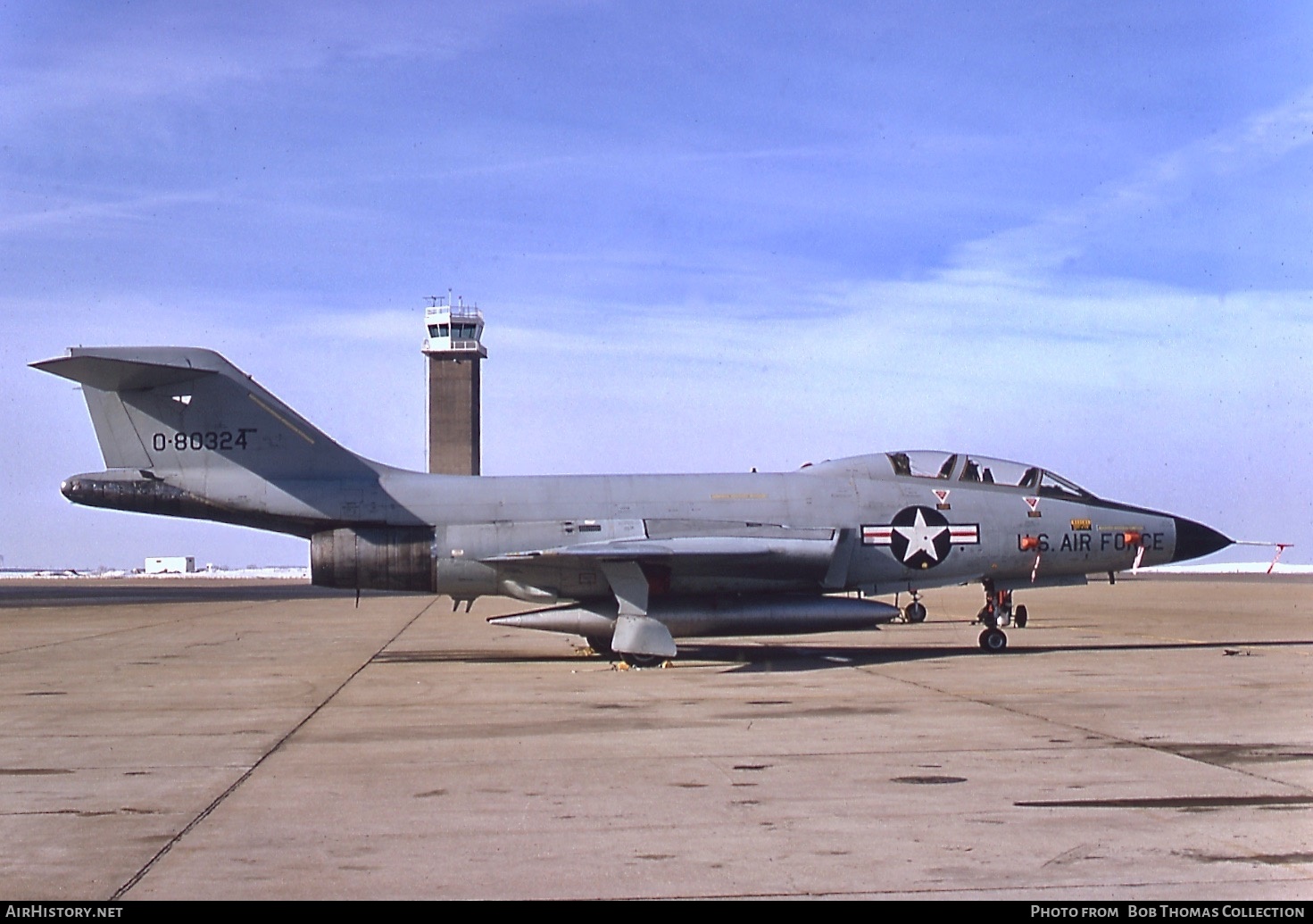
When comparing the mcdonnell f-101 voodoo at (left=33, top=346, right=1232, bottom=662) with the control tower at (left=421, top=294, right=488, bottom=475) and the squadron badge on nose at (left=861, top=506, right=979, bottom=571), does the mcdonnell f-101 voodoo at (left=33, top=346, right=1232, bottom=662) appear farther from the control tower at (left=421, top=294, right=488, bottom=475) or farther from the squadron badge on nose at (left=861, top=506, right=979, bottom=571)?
the control tower at (left=421, top=294, right=488, bottom=475)

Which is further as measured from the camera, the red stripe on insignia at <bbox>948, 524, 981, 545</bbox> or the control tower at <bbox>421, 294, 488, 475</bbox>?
the control tower at <bbox>421, 294, 488, 475</bbox>

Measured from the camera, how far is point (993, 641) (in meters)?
18.6

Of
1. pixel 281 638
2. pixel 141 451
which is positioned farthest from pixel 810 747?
pixel 281 638

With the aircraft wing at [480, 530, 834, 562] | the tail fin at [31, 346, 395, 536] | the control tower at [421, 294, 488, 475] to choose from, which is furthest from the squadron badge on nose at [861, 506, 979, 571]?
the control tower at [421, 294, 488, 475]

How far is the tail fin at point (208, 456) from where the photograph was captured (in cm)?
1742

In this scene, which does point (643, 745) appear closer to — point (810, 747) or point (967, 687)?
point (810, 747)

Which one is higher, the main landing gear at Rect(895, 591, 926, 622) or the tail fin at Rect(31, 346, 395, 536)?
the tail fin at Rect(31, 346, 395, 536)

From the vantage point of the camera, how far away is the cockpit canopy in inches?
747

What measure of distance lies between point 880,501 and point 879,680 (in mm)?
4290

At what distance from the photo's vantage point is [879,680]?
14734mm

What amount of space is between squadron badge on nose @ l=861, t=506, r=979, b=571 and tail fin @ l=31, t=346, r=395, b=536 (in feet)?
23.8

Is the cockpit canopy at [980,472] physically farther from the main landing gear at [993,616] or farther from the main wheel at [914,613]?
the main wheel at [914,613]

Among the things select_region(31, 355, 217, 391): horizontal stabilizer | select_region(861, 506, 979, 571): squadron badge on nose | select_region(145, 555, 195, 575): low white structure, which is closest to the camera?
select_region(31, 355, 217, 391): horizontal stabilizer

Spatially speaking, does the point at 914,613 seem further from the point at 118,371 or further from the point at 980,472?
the point at 118,371
